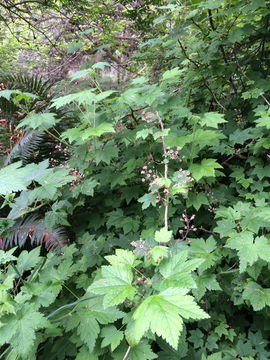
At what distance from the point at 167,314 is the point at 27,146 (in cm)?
245

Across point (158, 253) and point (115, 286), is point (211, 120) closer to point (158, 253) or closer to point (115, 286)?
point (158, 253)

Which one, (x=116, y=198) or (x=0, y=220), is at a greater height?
(x=0, y=220)

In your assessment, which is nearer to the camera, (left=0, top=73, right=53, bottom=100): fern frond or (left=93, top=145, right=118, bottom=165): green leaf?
(left=93, top=145, right=118, bottom=165): green leaf

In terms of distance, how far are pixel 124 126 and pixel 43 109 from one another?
1.28 meters

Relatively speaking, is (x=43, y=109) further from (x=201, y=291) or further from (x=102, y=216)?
(x=201, y=291)

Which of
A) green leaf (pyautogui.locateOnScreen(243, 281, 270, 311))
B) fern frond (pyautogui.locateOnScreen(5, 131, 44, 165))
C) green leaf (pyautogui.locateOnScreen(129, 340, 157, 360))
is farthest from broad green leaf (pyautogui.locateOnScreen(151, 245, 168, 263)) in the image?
fern frond (pyautogui.locateOnScreen(5, 131, 44, 165))

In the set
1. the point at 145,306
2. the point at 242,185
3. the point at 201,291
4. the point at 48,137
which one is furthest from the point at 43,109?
the point at 145,306

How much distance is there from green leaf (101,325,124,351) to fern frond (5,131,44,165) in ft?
6.50

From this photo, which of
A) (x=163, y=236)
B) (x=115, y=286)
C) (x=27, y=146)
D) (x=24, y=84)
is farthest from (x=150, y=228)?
(x=24, y=84)

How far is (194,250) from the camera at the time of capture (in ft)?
5.23

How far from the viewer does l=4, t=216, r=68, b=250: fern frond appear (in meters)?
2.15

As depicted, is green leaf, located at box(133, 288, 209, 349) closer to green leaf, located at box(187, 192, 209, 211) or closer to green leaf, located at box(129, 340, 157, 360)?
green leaf, located at box(129, 340, 157, 360)

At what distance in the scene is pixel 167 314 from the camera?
83 centimetres

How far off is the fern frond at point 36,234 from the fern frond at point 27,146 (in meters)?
0.72
